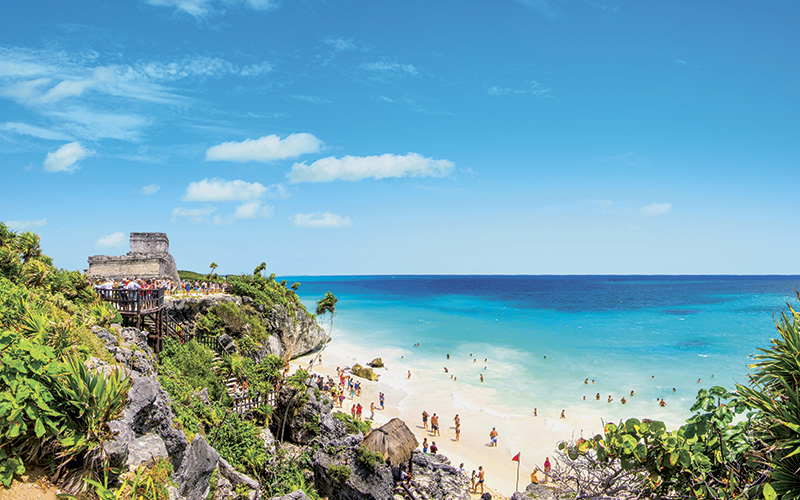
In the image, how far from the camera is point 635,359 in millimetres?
47219

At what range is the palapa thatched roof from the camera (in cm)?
1644

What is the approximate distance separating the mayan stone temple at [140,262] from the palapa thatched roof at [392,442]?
77.5ft

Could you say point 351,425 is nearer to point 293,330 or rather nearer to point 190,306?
point 190,306

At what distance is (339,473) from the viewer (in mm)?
14680

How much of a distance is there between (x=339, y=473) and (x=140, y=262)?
83.3ft

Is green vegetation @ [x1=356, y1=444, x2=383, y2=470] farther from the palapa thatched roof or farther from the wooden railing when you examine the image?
the wooden railing

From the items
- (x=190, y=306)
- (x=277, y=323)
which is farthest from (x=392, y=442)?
(x=277, y=323)

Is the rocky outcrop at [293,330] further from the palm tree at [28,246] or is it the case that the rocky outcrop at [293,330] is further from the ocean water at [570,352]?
the palm tree at [28,246]

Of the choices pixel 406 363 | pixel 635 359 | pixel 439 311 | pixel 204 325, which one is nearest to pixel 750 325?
pixel 635 359

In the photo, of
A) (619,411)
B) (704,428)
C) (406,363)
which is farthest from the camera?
(406,363)

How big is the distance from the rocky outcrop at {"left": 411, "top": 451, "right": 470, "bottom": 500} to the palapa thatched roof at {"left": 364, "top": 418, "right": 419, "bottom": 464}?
1.43 metres

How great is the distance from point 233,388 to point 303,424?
3995mm

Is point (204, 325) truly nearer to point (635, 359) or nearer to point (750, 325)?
point (635, 359)

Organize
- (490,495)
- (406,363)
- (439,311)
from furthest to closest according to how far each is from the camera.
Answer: (439,311) < (406,363) < (490,495)
